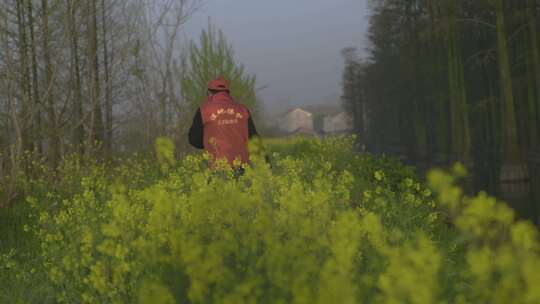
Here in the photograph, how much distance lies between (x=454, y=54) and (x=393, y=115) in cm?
2670

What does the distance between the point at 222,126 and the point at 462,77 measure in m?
19.7

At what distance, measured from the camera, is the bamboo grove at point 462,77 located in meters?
20.0

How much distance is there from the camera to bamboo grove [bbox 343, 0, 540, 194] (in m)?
20.0

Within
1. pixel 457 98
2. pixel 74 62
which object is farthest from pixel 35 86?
pixel 457 98

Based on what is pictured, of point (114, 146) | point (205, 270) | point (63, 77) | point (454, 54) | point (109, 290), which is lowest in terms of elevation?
point (109, 290)

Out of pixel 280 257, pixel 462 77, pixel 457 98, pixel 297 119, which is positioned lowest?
pixel 280 257

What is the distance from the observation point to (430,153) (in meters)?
33.3

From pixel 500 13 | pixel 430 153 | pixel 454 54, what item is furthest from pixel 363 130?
pixel 500 13

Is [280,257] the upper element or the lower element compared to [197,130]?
lower

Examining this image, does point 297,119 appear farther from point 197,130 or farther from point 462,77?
point 197,130

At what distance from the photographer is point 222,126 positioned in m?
7.00

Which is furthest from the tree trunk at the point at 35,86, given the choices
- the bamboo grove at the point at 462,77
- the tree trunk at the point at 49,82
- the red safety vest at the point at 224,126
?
the bamboo grove at the point at 462,77

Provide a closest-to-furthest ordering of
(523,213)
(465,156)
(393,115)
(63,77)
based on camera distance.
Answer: (63,77) → (523,213) → (465,156) → (393,115)

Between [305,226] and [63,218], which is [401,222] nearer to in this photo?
[305,226]
